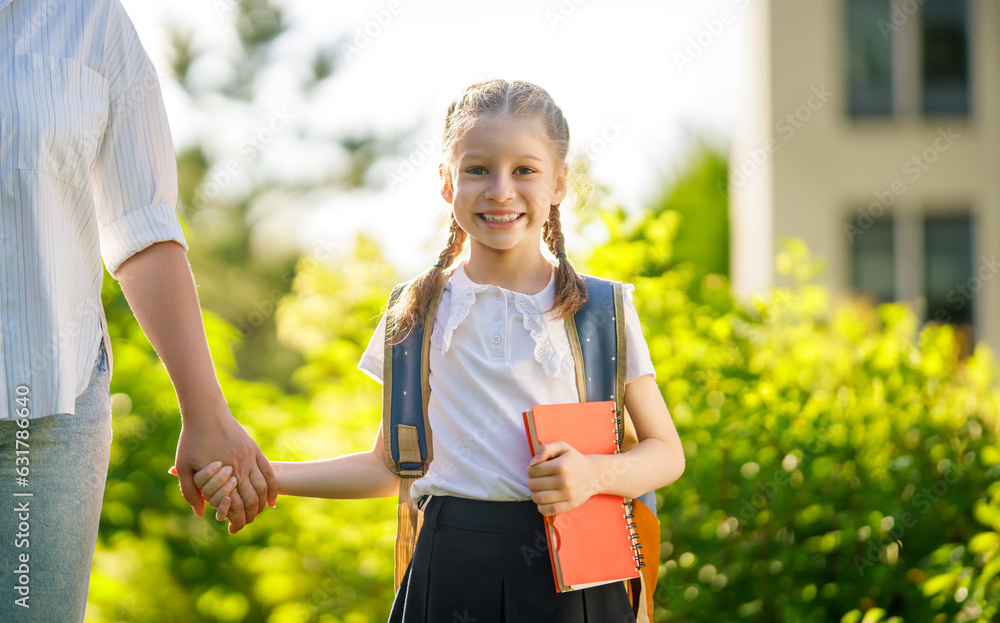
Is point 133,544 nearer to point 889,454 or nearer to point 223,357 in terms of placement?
point 223,357

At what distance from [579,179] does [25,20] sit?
1.01m

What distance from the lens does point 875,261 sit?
386 inches

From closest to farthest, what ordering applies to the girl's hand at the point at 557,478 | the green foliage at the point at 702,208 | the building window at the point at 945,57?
the girl's hand at the point at 557,478 → the building window at the point at 945,57 → the green foliage at the point at 702,208

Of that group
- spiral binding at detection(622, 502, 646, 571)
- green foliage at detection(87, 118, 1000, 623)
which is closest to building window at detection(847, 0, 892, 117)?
green foliage at detection(87, 118, 1000, 623)

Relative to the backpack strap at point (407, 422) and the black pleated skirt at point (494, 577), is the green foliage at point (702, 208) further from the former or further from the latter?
the black pleated skirt at point (494, 577)

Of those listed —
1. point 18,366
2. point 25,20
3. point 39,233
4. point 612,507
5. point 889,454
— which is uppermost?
point 25,20

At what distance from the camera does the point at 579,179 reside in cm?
182

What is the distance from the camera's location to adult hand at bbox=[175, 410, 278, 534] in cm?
162

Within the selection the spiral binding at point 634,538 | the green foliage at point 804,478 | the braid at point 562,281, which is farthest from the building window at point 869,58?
the spiral binding at point 634,538

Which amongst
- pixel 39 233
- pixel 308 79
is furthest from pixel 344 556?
pixel 308 79

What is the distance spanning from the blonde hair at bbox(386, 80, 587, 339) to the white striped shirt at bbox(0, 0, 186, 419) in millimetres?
438

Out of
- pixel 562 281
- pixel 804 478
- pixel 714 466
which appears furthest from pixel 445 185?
pixel 804 478

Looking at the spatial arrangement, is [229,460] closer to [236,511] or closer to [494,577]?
[236,511]

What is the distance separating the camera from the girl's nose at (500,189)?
1.59m
